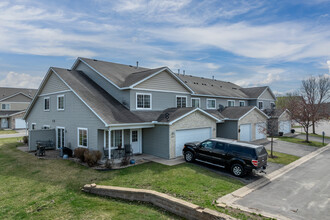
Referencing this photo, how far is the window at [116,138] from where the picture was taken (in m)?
15.2

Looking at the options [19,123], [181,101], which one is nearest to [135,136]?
[181,101]

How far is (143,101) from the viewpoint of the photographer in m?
Result: 17.5

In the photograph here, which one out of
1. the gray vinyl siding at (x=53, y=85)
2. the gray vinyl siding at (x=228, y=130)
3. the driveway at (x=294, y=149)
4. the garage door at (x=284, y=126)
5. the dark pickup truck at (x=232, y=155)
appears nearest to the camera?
the dark pickup truck at (x=232, y=155)

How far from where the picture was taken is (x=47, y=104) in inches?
810

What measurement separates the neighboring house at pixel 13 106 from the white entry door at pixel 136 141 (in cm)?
3585

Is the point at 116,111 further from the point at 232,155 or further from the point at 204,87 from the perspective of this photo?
the point at 204,87

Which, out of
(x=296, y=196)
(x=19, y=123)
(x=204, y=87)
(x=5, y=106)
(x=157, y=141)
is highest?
(x=204, y=87)

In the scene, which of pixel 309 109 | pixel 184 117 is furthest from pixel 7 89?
pixel 309 109

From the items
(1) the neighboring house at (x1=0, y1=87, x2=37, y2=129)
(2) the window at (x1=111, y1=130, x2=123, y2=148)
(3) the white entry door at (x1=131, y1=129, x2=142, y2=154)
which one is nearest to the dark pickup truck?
(3) the white entry door at (x1=131, y1=129, x2=142, y2=154)

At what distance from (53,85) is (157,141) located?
11287mm

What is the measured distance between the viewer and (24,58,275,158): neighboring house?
1491 centimetres

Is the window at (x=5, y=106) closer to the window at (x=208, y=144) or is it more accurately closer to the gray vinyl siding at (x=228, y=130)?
the gray vinyl siding at (x=228, y=130)

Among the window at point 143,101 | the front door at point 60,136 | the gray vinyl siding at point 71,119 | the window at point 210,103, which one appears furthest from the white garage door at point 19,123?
the window at point 210,103

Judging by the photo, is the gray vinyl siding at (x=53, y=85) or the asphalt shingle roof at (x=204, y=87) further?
the asphalt shingle roof at (x=204, y=87)
